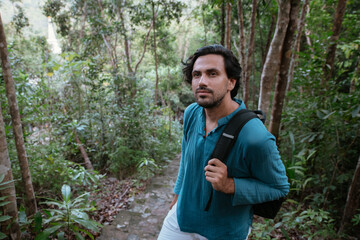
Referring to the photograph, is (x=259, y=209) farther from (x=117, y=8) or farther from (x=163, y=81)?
(x=163, y=81)

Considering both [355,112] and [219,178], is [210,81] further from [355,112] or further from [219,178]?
[355,112]

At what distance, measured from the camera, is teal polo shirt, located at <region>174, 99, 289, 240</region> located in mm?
1139

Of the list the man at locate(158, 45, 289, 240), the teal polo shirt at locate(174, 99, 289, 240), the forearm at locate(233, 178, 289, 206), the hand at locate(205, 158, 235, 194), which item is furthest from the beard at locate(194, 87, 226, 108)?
the forearm at locate(233, 178, 289, 206)

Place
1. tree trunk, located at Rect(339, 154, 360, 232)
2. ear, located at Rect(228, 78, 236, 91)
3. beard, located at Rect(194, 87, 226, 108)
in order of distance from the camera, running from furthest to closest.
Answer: tree trunk, located at Rect(339, 154, 360, 232) < ear, located at Rect(228, 78, 236, 91) < beard, located at Rect(194, 87, 226, 108)

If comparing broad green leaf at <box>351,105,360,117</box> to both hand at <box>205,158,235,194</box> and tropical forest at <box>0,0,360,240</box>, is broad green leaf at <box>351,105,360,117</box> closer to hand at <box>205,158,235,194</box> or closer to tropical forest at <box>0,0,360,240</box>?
tropical forest at <box>0,0,360,240</box>

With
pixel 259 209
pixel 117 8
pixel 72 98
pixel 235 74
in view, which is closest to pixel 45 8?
pixel 117 8

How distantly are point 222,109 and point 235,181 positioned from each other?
498 mm

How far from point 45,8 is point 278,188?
10594 mm

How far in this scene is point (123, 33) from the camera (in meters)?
6.34

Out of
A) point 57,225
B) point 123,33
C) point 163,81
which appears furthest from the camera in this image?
point 163,81

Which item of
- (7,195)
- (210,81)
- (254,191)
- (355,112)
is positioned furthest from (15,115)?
(355,112)

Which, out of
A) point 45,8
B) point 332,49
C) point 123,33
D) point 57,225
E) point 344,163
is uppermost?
point 45,8

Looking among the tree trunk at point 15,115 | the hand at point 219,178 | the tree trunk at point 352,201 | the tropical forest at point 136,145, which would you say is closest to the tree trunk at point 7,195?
the tropical forest at point 136,145

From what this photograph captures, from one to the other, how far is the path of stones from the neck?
2.29m
